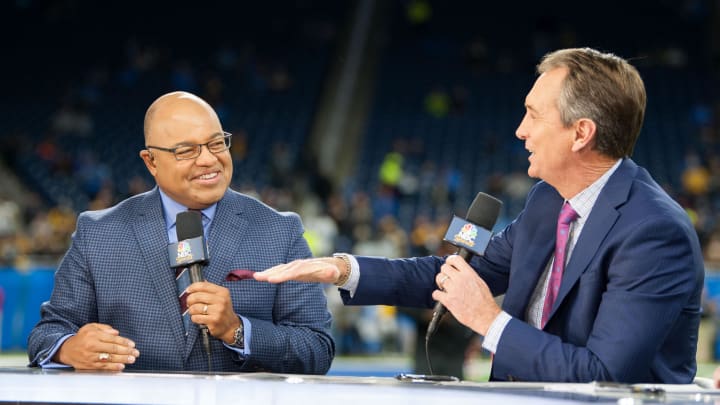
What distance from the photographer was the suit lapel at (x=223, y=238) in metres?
2.86

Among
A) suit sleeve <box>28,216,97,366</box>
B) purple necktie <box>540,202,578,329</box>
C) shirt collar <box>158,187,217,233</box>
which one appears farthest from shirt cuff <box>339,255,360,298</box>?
suit sleeve <box>28,216,97,366</box>

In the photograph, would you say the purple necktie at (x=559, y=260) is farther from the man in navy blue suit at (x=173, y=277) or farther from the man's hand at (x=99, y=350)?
the man's hand at (x=99, y=350)

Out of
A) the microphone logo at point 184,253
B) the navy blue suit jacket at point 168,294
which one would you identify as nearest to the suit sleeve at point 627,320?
the navy blue suit jacket at point 168,294

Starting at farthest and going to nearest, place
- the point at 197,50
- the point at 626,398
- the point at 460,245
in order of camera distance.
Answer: the point at 197,50
the point at 460,245
the point at 626,398

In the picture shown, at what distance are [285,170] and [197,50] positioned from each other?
22.4ft

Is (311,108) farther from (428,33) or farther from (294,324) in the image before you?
(294,324)

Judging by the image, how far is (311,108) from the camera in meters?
19.6

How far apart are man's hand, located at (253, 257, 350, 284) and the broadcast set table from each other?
330mm

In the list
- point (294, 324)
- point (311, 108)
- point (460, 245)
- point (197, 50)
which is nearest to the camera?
point (460, 245)

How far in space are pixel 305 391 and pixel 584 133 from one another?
37.4 inches

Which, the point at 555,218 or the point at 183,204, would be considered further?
the point at 183,204

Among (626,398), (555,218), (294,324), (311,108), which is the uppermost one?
(311,108)

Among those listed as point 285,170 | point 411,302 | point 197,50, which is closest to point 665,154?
point 285,170

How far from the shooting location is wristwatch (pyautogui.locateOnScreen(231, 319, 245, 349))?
268 centimetres
